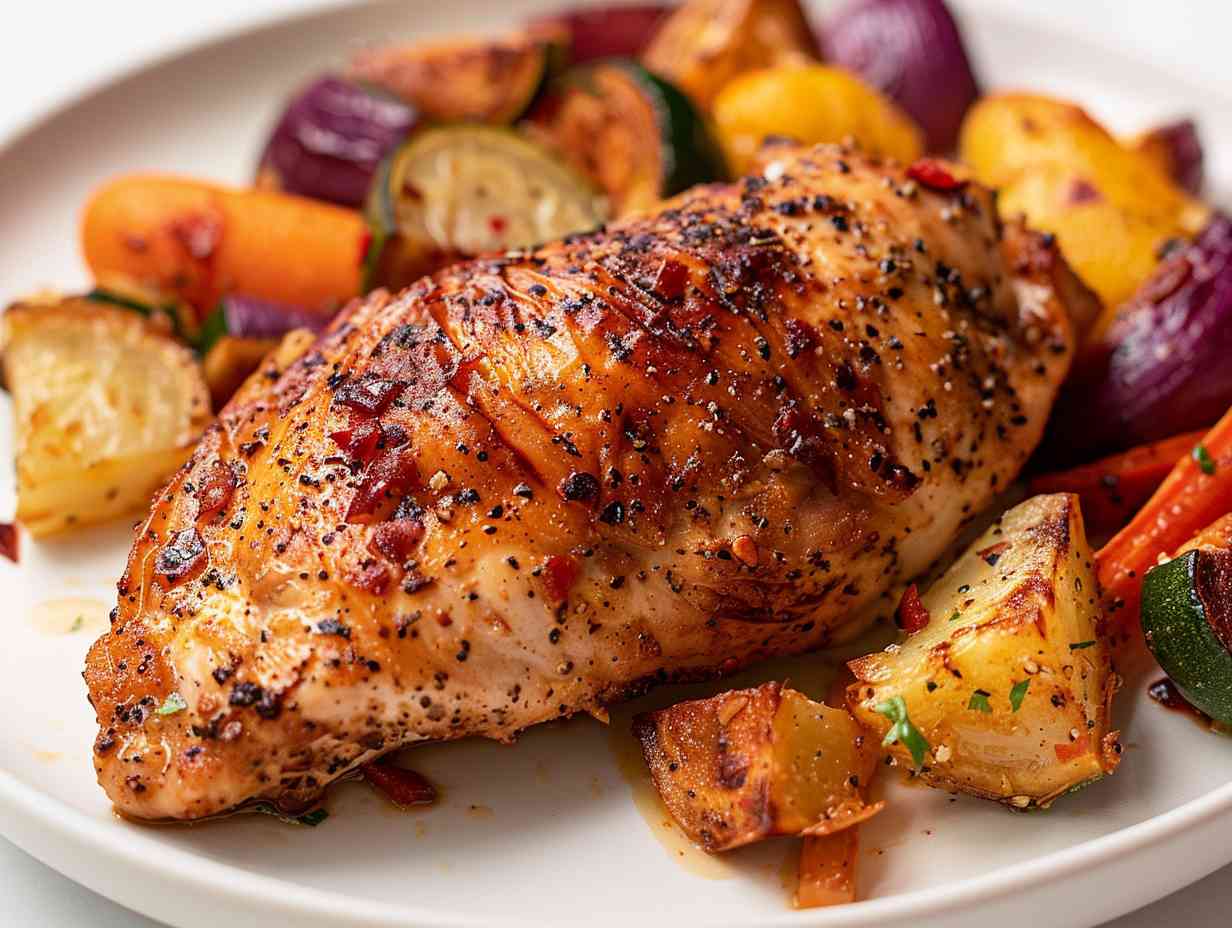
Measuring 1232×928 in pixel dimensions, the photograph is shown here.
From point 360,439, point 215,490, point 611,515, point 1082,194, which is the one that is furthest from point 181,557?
point 1082,194

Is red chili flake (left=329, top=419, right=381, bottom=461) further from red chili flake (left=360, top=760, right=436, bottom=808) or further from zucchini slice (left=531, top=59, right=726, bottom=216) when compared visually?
zucchini slice (left=531, top=59, right=726, bottom=216)

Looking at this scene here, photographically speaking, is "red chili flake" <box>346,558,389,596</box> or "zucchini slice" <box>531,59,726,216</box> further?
"zucchini slice" <box>531,59,726,216</box>

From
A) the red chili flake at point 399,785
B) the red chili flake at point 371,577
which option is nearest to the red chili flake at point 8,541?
the red chili flake at point 399,785

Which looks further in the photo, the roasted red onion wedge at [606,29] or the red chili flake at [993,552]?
the roasted red onion wedge at [606,29]

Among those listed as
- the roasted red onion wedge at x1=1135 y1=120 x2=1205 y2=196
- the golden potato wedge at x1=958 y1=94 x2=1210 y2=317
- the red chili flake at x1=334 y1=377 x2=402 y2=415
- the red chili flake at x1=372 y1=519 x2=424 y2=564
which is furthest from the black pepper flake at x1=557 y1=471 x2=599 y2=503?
the roasted red onion wedge at x1=1135 y1=120 x2=1205 y2=196

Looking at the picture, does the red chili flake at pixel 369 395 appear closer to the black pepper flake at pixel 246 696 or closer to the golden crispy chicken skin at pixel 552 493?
the golden crispy chicken skin at pixel 552 493

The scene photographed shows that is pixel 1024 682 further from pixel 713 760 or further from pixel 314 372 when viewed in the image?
pixel 314 372

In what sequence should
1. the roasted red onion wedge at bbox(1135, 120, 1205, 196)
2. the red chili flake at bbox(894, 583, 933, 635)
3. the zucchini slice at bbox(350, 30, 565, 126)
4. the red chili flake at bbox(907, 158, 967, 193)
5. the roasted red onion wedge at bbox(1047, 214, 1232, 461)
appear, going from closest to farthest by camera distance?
the red chili flake at bbox(894, 583, 933, 635), the red chili flake at bbox(907, 158, 967, 193), the roasted red onion wedge at bbox(1047, 214, 1232, 461), the roasted red onion wedge at bbox(1135, 120, 1205, 196), the zucchini slice at bbox(350, 30, 565, 126)
